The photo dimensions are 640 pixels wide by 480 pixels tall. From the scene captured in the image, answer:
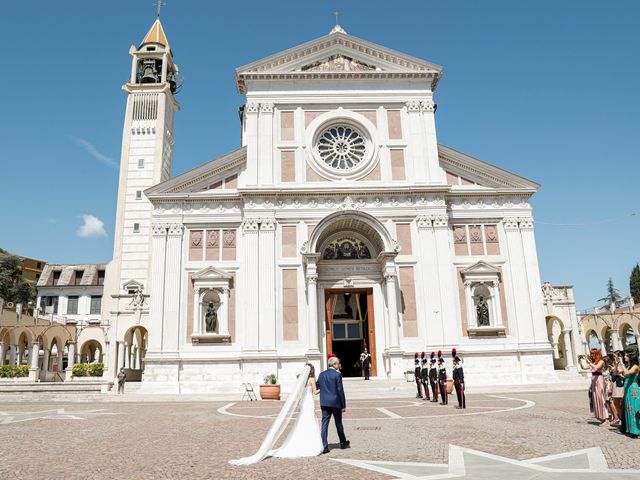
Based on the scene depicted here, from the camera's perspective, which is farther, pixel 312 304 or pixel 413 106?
pixel 413 106

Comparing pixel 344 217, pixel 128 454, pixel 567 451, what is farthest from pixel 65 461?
pixel 344 217

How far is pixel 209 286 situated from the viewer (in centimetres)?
2739

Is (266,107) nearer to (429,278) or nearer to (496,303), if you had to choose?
(429,278)

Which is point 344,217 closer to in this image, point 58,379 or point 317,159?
point 317,159

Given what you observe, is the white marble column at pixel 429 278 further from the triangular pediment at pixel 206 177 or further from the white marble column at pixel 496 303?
the triangular pediment at pixel 206 177

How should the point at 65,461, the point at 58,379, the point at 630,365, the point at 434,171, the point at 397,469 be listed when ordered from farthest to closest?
the point at 58,379, the point at 434,171, the point at 630,365, the point at 65,461, the point at 397,469

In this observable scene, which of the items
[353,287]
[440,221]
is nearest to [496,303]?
[440,221]

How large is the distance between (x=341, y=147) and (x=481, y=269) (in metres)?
10.6

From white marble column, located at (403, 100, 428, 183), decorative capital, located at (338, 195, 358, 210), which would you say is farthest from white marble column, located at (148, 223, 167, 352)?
white marble column, located at (403, 100, 428, 183)

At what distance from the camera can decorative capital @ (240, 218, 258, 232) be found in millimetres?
27859

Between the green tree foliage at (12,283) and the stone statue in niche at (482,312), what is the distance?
183 ft

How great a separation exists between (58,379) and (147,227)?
15.6m

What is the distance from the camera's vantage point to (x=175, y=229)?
28250mm

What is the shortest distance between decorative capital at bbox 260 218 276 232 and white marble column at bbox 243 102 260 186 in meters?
2.24
